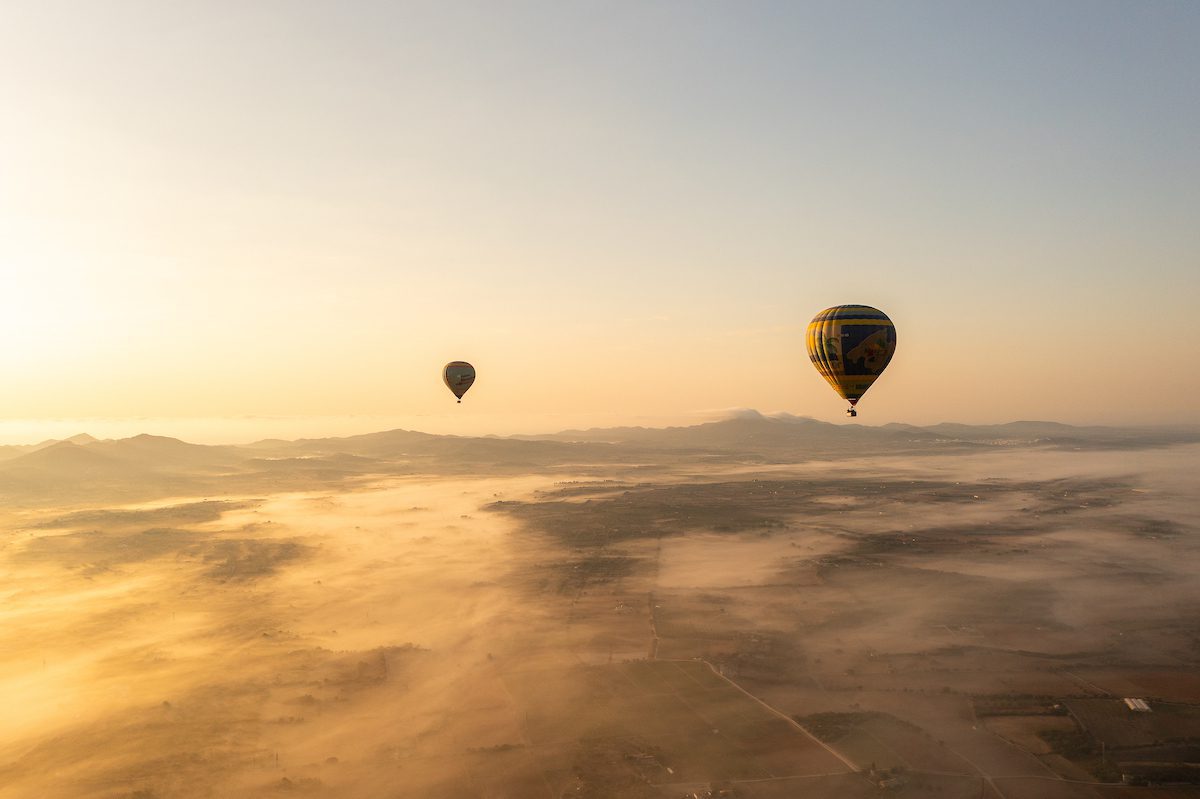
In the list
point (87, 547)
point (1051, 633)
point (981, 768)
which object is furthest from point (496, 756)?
point (87, 547)

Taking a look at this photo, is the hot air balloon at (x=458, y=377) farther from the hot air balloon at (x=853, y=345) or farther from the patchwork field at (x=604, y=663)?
the hot air balloon at (x=853, y=345)

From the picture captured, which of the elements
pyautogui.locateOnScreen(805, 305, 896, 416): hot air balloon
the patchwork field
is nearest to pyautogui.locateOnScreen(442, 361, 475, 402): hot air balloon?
the patchwork field

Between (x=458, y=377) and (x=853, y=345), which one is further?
(x=458, y=377)

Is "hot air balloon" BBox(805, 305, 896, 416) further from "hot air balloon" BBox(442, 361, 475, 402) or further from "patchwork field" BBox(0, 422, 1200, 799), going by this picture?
"hot air balloon" BBox(442, 361, 475, 402)

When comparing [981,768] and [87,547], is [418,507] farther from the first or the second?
[981,768]

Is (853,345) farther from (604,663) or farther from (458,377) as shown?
(458,377)

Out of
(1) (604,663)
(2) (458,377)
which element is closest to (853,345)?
(1) (604,663)
